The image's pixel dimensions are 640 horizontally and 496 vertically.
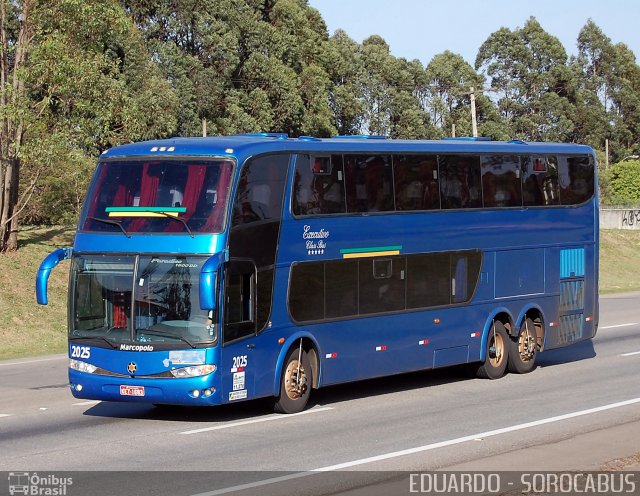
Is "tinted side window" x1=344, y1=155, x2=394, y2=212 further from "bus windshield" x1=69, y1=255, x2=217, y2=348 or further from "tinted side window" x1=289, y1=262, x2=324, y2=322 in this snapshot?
"bus windshield" x1=69, y1=255, x2=217, y2=348

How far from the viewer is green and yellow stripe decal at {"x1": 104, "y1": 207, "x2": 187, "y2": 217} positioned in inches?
623

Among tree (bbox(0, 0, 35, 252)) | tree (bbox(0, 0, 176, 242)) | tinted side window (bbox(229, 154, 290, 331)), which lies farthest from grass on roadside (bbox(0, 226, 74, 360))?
tinted side window (bbox(229, 154, 290, 331))

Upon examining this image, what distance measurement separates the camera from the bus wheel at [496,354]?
69.8ft

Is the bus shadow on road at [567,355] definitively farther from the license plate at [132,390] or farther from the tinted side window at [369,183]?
the license plate at [132,390]

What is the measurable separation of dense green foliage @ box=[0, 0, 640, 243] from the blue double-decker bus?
51.2 ft

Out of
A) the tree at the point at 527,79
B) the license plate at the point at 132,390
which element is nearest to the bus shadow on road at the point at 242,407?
the license plate at the point at 132,390

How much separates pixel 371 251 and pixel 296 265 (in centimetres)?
176

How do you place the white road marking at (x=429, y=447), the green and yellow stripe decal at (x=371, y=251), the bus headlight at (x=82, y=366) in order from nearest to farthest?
the white road marking at (x=429, y=447), the bus headlight at (x=82, y=366), the green and yellow stripe decal at (x=371, y=251)

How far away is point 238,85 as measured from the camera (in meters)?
66.2

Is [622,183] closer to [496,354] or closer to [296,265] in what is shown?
[496,354]

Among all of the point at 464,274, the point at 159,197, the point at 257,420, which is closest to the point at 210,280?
the point at 159,197

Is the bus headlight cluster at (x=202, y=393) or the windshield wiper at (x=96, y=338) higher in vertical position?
the windshield wiper at (x=96, y=338)

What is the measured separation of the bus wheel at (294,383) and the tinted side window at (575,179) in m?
7.79

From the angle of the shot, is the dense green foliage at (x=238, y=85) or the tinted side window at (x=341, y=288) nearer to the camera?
the tinted side window at (x=341, y=288)
